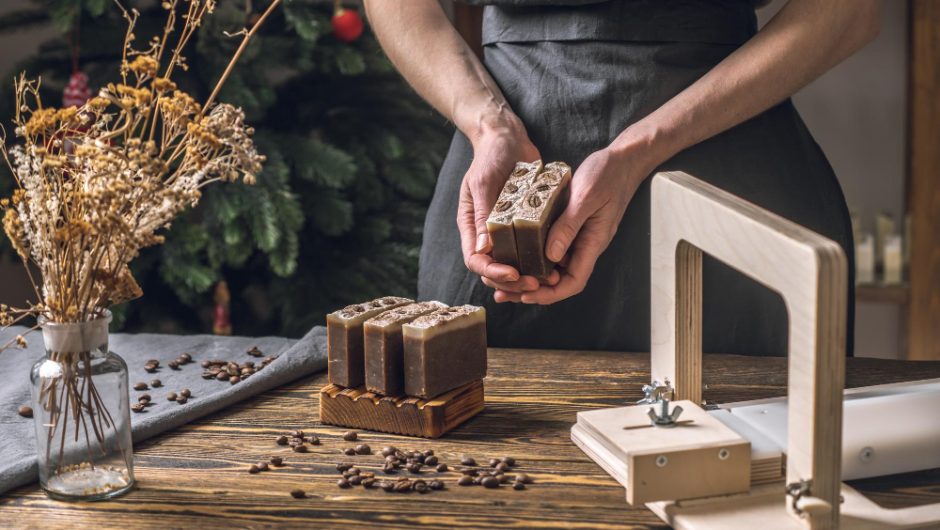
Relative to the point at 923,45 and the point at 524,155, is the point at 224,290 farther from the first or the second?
the point at 923,45

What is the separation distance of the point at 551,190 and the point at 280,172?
147 cm

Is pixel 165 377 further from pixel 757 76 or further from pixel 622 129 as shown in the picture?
pixel 757 76

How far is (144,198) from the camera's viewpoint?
113 centimetres

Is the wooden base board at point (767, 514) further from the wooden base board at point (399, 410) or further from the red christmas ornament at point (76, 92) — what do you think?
the red christmas ornament at point (76, 92)

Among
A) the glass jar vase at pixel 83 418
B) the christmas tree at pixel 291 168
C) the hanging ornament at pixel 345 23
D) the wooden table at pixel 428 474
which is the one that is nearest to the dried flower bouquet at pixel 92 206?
the glass jar vase at pixel 83 418

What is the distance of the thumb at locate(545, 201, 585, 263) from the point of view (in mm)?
1521

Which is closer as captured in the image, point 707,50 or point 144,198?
point 144,198

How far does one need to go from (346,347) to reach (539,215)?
0.31 meters

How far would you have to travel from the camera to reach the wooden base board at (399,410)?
4.41 ft

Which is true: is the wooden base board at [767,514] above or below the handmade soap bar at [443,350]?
below

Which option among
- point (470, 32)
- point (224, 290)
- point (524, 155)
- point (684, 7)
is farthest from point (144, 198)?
point (470, 32)

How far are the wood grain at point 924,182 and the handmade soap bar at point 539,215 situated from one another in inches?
76.7

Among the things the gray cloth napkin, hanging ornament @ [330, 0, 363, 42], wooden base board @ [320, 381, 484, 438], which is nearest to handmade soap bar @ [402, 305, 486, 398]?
wooden base board @ [320, 381, 484, 438]

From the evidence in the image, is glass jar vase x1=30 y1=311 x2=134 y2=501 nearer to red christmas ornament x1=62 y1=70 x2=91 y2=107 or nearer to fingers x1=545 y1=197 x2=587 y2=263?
fingers x1=545 y1=197 x2=587 y2=263
